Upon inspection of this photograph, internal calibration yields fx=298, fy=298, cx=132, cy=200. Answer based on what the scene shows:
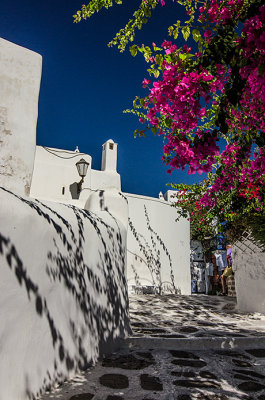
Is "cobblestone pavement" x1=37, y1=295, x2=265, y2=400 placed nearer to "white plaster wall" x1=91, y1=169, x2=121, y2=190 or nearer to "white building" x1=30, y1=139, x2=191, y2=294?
"white building" x1=30, y1=139, x2=191, y2=294

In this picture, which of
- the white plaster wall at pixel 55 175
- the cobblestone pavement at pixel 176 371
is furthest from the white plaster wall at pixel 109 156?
the cobblestone pavement at pixel 176 371

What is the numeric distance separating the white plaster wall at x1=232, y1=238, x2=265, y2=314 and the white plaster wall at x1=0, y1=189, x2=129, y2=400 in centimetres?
442

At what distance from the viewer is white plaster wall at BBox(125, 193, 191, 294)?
1384 centimetres

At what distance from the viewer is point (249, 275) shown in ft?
25.7

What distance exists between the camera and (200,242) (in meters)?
21.3

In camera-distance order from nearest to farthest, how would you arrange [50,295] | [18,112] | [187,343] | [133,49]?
[133,49], [50,295], [187,343], [18,112]

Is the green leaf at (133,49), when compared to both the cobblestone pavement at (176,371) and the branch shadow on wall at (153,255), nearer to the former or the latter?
the cobblestone pavement at (176,371)

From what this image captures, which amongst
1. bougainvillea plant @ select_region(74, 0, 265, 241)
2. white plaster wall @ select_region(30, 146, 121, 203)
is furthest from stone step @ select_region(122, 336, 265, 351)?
white plaster wall @ select_region(30, 146, 121, 203)

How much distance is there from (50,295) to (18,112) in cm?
319

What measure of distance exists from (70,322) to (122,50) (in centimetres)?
324

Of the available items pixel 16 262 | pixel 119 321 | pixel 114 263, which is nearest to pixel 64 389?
pixel 16 262

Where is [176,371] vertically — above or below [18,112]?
A: below

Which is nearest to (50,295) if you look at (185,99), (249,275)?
(185,99)

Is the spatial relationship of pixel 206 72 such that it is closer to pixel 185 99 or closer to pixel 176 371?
pixel 185 99
